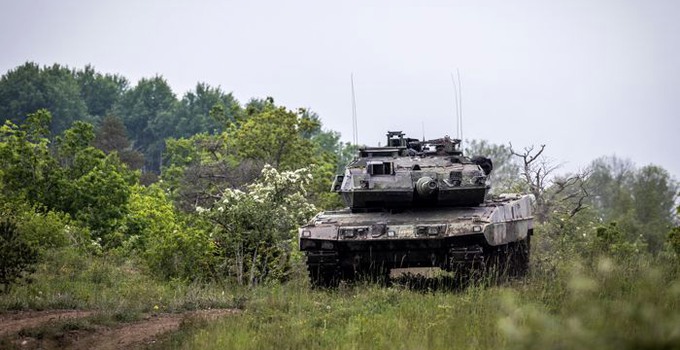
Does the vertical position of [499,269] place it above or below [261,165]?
below

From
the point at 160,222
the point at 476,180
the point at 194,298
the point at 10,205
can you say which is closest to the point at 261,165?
the point at 160,222

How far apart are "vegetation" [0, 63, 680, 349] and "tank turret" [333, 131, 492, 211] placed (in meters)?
1.46

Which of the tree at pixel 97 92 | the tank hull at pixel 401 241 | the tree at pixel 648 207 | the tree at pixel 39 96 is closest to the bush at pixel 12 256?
the tank hull at pixel 401 241

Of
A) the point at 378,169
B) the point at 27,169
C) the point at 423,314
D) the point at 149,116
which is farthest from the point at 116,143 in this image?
the point at 423,314

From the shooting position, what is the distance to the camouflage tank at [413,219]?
51.3 ft

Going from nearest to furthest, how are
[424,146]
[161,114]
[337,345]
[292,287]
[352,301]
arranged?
[337,345]
[352,301]
[292,287]
[424,146]
[161,114]

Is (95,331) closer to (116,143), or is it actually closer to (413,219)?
(413,219)

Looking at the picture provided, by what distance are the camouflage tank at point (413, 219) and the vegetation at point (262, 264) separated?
1.61ft

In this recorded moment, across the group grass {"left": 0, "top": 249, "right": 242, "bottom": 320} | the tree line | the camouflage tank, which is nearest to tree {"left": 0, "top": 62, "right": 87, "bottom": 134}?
the tree line

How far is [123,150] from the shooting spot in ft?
227

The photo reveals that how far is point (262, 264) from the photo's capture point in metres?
18.7

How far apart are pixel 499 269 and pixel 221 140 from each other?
25.8m

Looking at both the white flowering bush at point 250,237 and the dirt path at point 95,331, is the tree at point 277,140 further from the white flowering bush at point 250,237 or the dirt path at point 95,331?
the dirt path at point 95,331

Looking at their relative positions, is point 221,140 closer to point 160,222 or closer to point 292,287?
point 160,222
